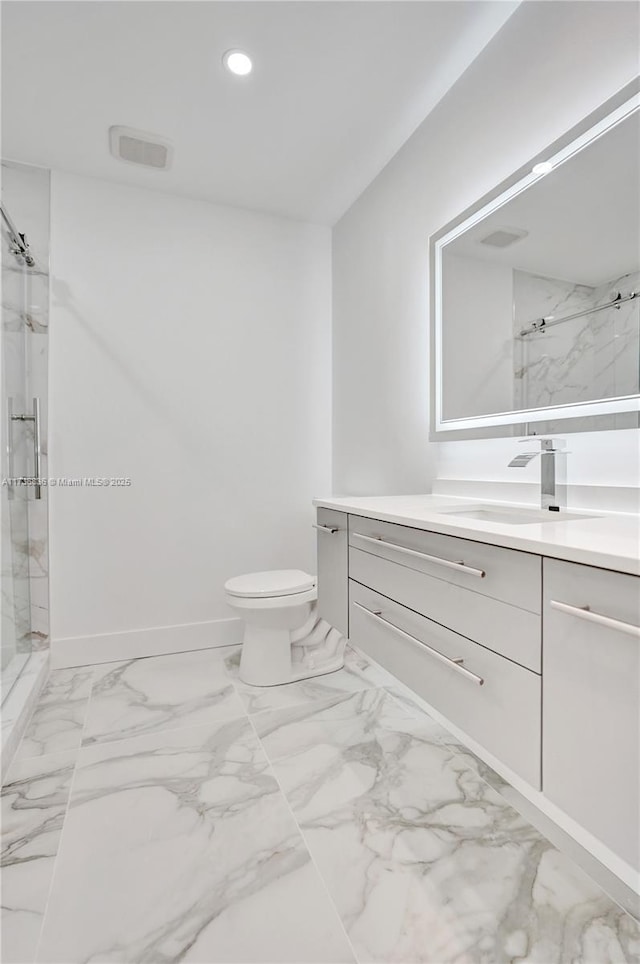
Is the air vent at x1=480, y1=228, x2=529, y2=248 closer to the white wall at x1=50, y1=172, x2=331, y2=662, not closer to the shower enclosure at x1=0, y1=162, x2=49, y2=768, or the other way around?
the white wall at x1=50, y1=172, x2=331, y2=662

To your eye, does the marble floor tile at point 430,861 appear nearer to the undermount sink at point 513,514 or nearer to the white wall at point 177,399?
the undermount sink at point 513,514

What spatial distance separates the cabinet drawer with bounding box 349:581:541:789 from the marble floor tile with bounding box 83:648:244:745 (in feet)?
3.01

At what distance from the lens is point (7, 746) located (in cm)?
162

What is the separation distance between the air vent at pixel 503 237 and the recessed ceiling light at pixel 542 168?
16 cm

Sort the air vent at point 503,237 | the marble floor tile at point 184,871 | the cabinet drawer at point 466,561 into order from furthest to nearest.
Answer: the air vent at point 503,237, the marble floor tile at point 184,871, the cabinet drawer at point 466,561

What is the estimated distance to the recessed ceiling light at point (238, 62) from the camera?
172cm

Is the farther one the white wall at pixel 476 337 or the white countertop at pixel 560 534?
the white wall at pixel 476 337

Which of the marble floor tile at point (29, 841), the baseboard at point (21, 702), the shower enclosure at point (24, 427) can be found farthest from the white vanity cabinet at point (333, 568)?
the shower enclosure at point (24, 427)

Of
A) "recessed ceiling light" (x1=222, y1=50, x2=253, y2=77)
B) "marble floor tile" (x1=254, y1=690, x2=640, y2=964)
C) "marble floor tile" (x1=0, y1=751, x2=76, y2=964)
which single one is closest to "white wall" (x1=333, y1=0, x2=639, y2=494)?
"recessed ceiling light" (x1=222, y1=50, x2=253, y2=77)

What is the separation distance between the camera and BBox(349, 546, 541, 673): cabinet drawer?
0.92 m

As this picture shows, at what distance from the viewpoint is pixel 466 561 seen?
1.07 meters

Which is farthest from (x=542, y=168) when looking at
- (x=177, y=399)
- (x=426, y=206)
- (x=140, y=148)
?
(x=177, y=399)

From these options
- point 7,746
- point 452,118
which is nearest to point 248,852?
point 7,746

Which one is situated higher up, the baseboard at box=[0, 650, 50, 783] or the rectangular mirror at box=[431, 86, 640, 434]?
the rectangular mirror at box=[431, 86, 640, 434]
